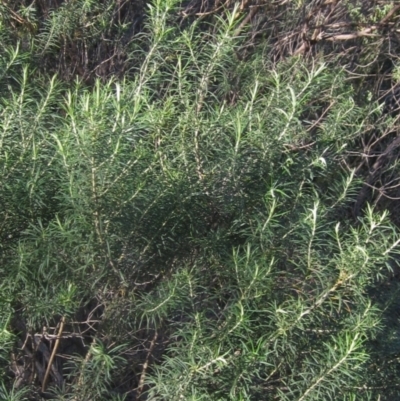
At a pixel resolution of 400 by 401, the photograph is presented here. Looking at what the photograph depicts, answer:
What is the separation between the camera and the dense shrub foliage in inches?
107

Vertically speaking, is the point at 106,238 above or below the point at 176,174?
below

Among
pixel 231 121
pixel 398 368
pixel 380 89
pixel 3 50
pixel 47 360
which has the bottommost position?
pixel 47 360

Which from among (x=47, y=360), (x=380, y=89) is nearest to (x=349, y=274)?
(x=47, y=360)

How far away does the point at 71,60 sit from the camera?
406 centimetres

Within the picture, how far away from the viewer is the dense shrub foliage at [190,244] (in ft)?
8.95

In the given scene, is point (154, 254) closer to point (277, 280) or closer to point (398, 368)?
point (277, 280)

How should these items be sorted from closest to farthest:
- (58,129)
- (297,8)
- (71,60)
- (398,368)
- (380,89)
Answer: (58,129) → (398,368) → (71,60) → (297,8) → (380,89)

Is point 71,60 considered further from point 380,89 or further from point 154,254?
point 380,89

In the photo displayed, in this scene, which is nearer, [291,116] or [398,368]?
[291,116]

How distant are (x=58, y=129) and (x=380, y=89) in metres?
2.31

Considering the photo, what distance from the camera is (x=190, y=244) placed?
→ 310cm

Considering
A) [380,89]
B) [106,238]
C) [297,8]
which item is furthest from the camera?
[380,89]

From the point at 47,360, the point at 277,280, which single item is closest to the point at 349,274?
the point at 277,280

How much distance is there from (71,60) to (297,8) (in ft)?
4.03
